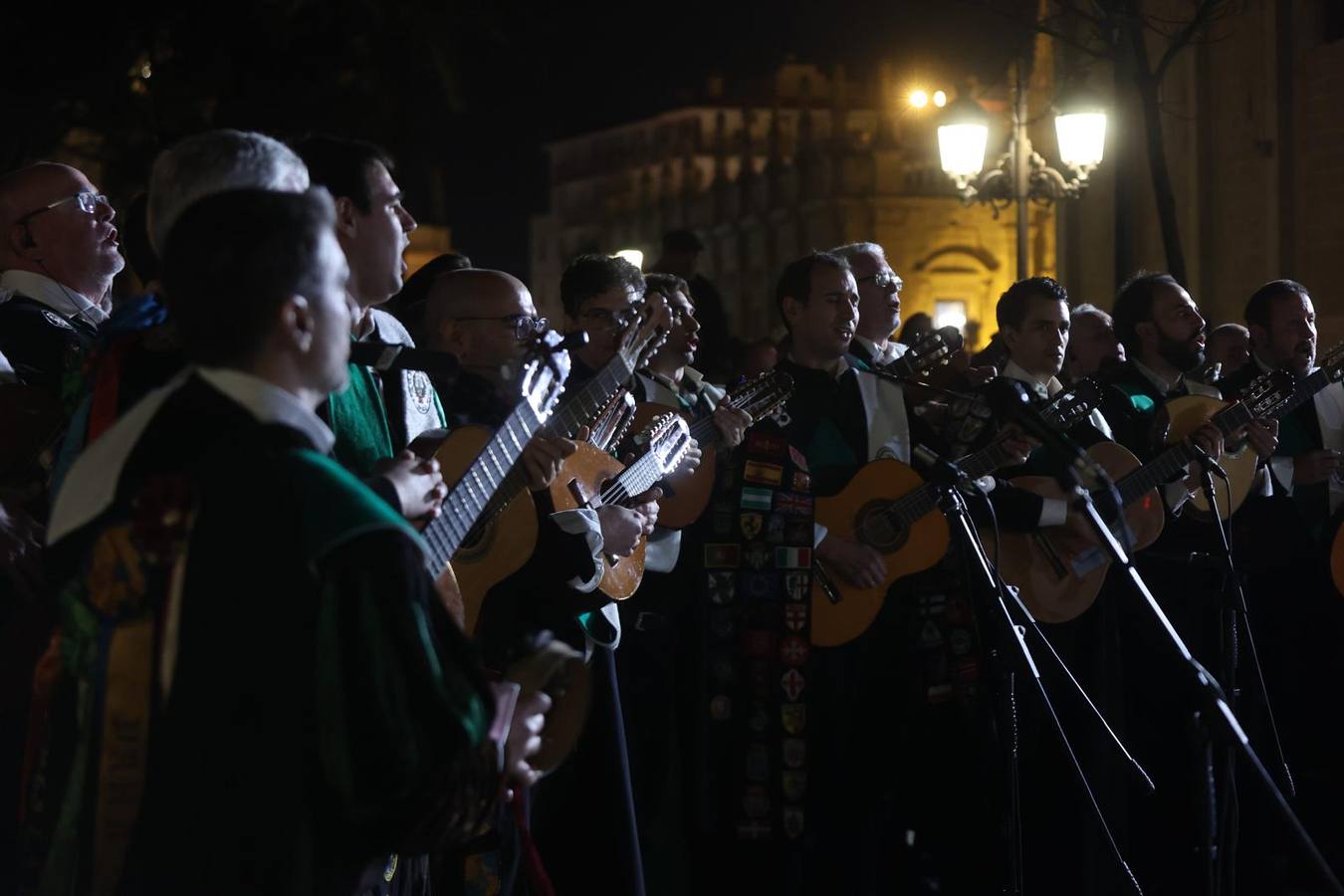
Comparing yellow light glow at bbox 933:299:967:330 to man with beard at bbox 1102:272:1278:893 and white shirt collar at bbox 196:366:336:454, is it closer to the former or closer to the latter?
man with beard at bbox 1102:272:1278:893

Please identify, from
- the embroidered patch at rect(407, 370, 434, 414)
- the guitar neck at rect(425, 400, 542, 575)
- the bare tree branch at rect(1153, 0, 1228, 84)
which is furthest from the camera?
the bare tree branch at rect(1153, 0, 1228, 84)

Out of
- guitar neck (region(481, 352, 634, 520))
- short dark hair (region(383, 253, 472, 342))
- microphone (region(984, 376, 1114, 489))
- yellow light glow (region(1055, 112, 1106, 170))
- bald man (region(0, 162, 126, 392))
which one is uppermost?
Answer: yellow light glow (region(1055, 112, 1106, 170))

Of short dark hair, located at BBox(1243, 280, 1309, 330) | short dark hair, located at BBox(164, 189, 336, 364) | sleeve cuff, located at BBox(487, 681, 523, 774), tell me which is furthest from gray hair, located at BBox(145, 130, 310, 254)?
short dark hair, located at BBox(1243, 280, 1309, 330)

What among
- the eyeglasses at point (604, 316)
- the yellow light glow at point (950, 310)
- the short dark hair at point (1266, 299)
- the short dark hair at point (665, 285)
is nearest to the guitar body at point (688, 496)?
the eyeglasses at point (604, 316)

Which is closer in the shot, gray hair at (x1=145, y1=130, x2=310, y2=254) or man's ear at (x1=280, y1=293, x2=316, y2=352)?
man's ear at (x1=280, y1=293, x2=316, y2=352)

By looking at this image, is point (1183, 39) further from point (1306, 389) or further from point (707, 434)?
point (707, 434)

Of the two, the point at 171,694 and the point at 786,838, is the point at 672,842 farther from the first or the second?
the point at 171,694

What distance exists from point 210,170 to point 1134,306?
17.7ft

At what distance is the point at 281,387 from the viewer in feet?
8.54

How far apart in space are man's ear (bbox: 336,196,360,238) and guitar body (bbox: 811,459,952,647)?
3168 millimetres

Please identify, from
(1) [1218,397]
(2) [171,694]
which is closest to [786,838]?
(1) [1218,397]

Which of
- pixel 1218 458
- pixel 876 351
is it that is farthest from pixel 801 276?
pixel 1218 458

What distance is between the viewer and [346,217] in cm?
381

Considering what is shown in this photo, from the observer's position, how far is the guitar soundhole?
6676 millimetres
